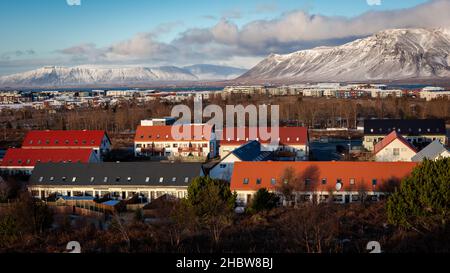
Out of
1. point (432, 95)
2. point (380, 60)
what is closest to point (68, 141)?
point (432, 95)

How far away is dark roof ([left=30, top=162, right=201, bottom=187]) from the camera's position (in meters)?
14.9

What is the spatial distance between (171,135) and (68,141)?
491cm

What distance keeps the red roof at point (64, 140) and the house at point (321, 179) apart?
34.3 feet

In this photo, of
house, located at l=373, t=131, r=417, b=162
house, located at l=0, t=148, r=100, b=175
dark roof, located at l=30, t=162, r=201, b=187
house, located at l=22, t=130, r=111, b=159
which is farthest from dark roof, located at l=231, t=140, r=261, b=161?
house, located at l=22, t=130, r=111, b=159

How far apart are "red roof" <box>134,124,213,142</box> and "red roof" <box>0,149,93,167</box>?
16.5 ft

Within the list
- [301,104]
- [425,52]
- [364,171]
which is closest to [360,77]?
[425,52]

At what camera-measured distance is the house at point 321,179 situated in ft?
42.5

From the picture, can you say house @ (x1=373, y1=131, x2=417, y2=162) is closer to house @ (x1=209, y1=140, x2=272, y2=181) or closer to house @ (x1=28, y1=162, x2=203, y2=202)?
house @ (x1=209, y1=140, x2=272, y2=181)

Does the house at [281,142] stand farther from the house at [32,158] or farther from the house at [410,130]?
the house at [32,158]

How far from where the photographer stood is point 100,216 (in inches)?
481

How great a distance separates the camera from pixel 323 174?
44.5 feet

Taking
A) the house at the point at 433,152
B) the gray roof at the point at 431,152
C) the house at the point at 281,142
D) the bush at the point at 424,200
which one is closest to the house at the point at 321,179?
the house at the point at 433,152
